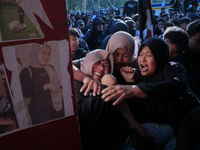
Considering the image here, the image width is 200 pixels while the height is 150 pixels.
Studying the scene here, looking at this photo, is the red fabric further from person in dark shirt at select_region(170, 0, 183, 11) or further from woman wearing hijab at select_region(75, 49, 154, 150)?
person in dark shirt at select_region(170, 0, 183, 11)

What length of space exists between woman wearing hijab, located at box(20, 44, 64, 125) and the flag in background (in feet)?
7.94

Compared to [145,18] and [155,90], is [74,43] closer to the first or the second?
[145,18]

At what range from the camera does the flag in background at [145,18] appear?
2.95 meters

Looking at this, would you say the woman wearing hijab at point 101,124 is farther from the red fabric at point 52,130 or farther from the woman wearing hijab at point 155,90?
the red fabric at point 52,130

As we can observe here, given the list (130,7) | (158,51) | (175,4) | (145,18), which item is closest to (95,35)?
(145,18)

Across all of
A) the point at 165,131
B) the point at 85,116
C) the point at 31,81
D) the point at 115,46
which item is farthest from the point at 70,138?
the point at 115,46

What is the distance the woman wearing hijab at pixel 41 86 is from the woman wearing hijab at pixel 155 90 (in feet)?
1.21

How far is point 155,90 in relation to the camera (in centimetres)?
134

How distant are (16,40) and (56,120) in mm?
440

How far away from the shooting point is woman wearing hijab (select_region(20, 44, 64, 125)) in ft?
2.84

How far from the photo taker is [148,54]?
1.69 metres

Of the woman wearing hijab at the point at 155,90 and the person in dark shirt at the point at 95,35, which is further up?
the person in dark shirt at the point at 95,35

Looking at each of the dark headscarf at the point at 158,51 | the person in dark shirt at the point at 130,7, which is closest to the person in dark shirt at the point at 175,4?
the person in dark shirt at the point at 130,7

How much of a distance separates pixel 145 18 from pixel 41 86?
2587mm
